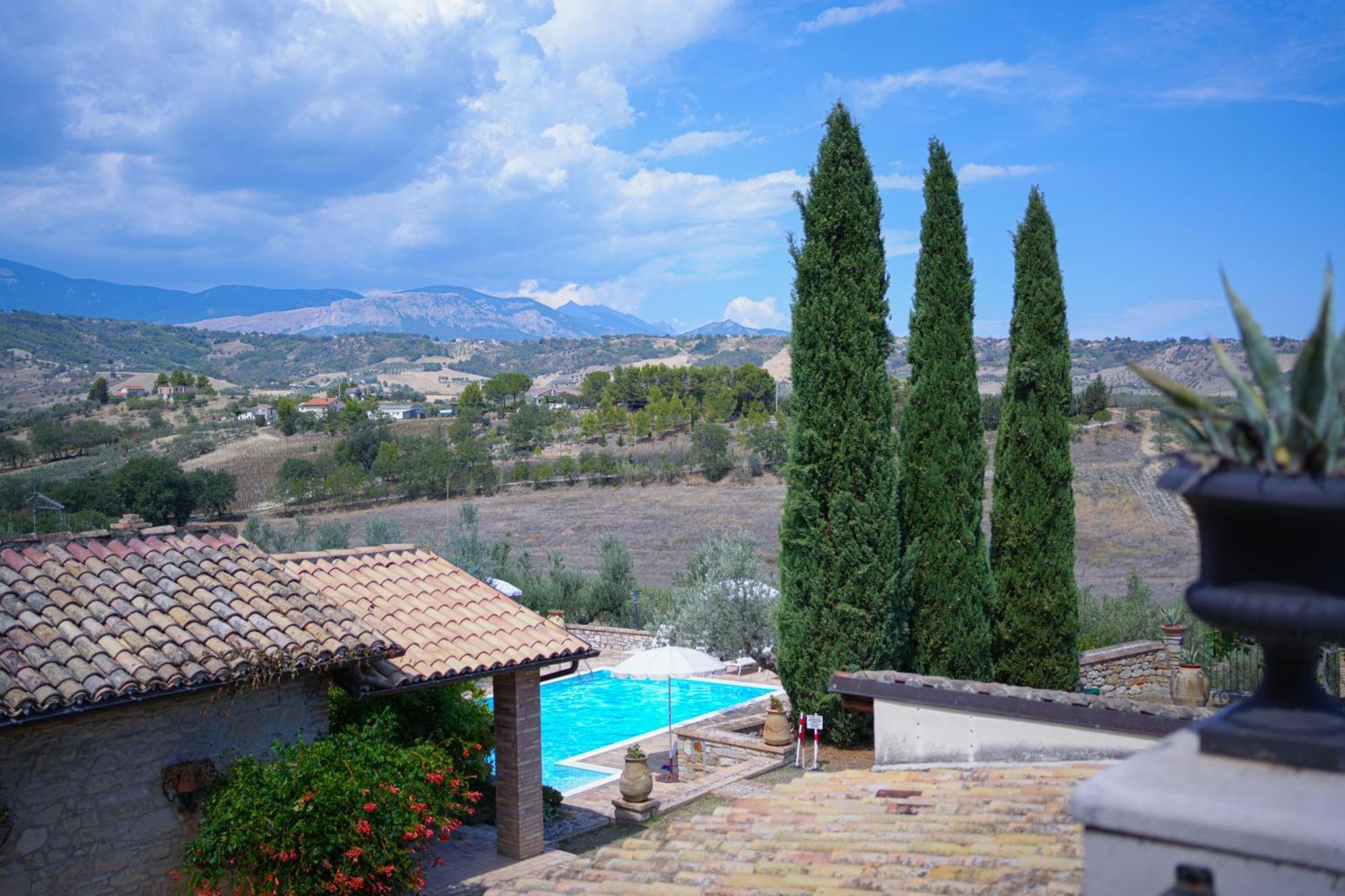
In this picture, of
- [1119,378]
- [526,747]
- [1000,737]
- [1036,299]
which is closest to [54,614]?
[526,747]

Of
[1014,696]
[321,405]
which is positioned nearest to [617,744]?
[1014,696]

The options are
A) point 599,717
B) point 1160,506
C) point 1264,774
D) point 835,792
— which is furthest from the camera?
point 1160,506

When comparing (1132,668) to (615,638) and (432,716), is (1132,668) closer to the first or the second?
(615,638)

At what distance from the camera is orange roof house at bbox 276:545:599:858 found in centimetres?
990

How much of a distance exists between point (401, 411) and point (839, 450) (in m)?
78.0

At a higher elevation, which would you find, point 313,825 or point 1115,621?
point 313,825

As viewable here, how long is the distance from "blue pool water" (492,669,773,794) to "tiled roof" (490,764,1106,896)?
12.0 meters

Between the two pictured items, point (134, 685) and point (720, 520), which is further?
point (720, 520)

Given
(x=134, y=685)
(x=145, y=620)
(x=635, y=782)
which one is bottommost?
(x=635, y=782)

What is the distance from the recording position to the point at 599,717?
21375 millimetres

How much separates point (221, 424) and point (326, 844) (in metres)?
66.4

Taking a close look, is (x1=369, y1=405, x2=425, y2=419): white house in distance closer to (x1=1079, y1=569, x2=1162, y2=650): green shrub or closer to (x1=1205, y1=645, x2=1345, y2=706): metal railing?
(x1=1079, y1=569, x2=1162, y2=650): green shrub

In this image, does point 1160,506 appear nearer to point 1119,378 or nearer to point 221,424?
point 1119,378

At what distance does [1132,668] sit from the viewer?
17.6 metres
